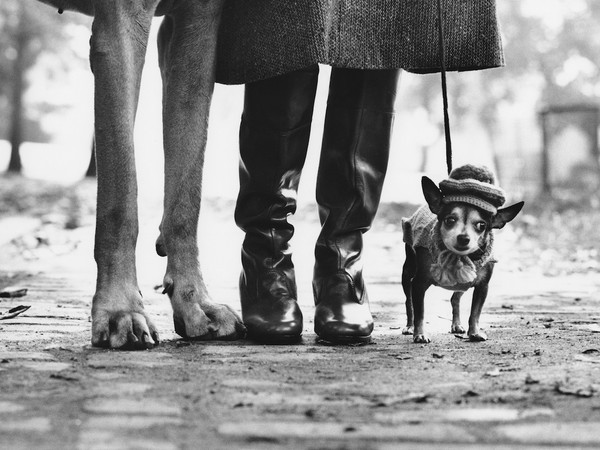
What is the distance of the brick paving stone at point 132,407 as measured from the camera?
1.94m

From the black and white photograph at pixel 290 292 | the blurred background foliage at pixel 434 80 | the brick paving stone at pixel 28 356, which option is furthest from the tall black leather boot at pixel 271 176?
the blurred background foliage at pixel 434 80

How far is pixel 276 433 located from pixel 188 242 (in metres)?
1.31

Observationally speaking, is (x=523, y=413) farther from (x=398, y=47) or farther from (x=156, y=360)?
(x=398, y=47)

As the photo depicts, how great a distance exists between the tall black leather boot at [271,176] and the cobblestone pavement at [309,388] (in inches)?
10.2

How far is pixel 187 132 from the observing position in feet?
9.98

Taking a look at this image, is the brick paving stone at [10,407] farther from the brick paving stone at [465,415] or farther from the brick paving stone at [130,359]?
the brick paving stone at [465,415]

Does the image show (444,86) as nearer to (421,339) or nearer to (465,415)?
(421,339)

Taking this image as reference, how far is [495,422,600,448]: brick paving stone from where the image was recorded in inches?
69.2

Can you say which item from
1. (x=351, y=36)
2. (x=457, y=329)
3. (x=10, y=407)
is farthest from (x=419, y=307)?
(x=10, y=407)

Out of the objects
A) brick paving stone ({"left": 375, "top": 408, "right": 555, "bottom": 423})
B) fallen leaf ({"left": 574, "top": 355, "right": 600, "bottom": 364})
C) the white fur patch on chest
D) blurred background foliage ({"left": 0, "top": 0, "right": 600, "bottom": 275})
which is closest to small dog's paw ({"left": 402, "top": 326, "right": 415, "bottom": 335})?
the white fur patch on chest

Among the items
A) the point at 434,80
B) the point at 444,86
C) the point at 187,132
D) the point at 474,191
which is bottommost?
the point at 474,191

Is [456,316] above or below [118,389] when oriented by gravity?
above

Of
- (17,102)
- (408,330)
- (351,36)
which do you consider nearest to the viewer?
(351,36)

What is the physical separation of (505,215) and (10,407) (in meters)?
1.49
